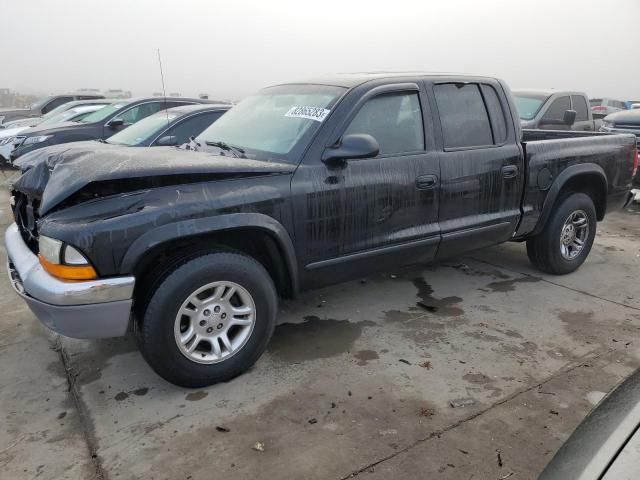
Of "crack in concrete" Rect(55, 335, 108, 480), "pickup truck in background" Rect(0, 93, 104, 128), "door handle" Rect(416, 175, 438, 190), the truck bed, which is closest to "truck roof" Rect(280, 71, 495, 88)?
"door handle" Rect(416, 175, 438, 190)

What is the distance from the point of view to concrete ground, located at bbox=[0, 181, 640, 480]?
8.13ft

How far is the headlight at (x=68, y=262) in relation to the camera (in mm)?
2604

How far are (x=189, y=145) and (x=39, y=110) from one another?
14.8 meters

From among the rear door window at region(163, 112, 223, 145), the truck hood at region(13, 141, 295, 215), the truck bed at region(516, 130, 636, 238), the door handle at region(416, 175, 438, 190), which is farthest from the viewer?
the rear door window at region(163, 112, 223, 145)

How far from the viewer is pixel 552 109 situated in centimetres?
913

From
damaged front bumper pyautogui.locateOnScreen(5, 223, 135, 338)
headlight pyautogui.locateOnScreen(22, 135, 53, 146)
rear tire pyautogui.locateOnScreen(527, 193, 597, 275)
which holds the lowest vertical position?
rear tire pyautogui.locateOnScreen(527, 193, 597, 275)

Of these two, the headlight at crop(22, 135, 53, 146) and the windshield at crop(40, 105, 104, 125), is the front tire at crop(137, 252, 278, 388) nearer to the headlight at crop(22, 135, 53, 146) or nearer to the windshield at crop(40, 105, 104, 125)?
the headlight at crop(22, 135, 53, 146)

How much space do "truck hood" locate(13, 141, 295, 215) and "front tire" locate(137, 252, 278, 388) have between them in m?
0.48

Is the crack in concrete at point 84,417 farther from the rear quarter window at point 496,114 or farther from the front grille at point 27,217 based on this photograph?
the rear quarter window at point 496,114

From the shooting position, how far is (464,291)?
181 inches

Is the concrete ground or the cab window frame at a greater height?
the cab window frame

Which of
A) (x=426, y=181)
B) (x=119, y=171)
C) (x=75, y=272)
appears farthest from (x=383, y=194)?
(x=75, y=272)

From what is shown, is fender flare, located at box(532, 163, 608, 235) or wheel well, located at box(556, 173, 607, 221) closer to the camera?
fender flare, located at box(532, 163, 608, 235)

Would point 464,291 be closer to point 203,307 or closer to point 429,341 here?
point 429,341
